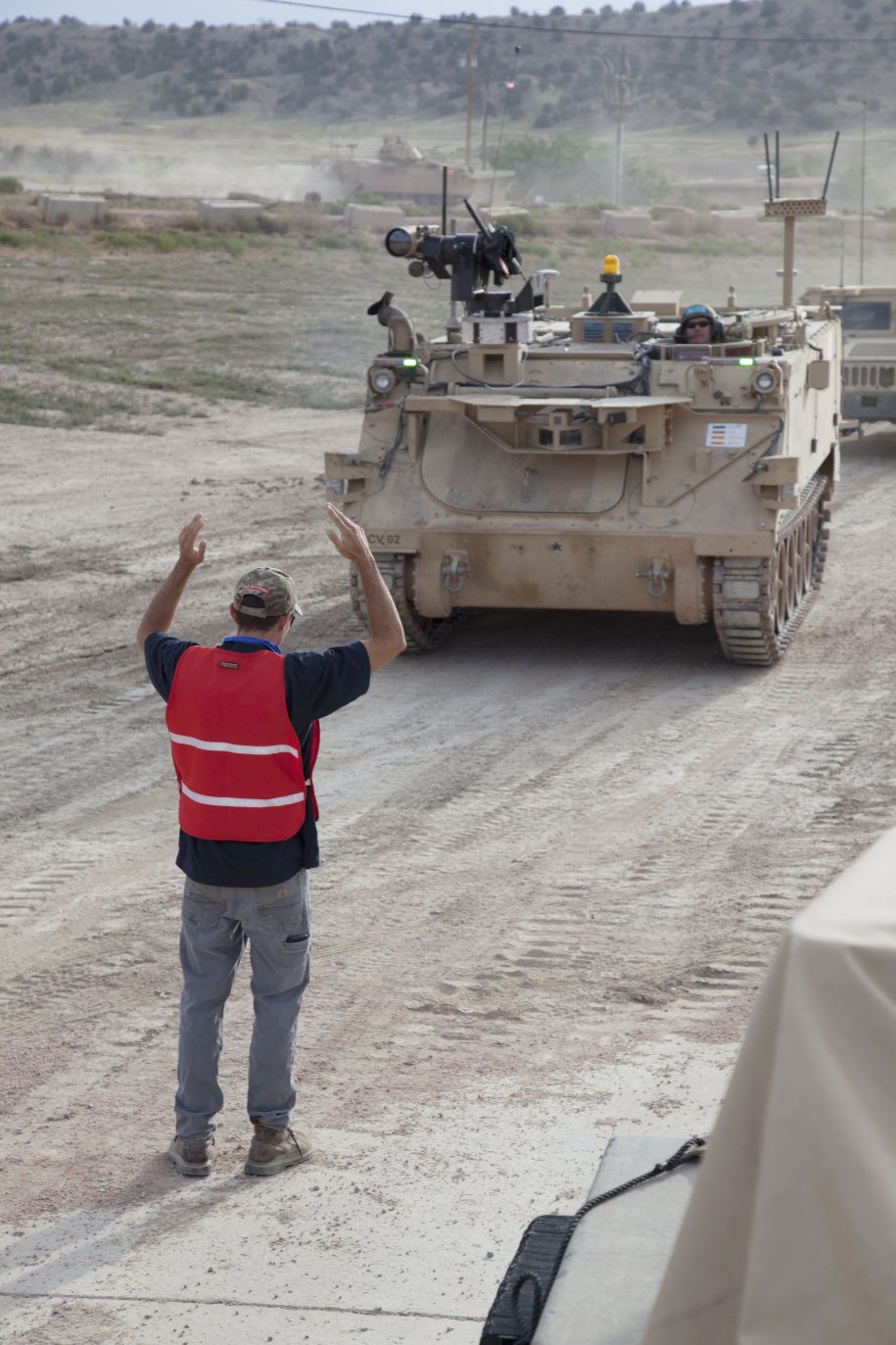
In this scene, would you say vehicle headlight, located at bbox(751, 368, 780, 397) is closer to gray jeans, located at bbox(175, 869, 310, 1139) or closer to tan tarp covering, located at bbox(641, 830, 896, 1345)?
gray jeans, located at bbox(175, 869, 310, 1139)

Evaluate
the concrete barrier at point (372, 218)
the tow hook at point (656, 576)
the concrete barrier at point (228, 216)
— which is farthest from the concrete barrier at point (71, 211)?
the tow hook at point (656, 576)

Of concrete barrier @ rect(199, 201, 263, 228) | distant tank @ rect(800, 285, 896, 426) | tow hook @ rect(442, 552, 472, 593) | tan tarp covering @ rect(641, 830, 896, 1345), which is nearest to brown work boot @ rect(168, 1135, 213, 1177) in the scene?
tan tarp covering @ rect(641, 830, 896, 1345)

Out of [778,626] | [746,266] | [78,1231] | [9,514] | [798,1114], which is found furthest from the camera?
[746,266]

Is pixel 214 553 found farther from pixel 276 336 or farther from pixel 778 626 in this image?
pixel 276 336

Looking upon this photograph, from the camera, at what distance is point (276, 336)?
27109 mm

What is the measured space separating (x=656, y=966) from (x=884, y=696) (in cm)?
427

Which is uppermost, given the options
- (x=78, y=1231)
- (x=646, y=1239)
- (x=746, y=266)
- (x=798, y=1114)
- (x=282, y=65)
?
(x=282, y=65)

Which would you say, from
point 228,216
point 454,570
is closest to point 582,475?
point 454,570

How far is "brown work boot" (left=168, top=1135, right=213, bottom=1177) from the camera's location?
4.79 metres

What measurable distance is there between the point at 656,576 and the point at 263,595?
5.94m

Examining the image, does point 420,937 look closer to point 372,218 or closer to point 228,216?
point 228,216

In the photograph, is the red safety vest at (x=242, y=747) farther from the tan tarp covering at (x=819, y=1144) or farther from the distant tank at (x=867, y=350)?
the distant tank at (x=867, y=350)

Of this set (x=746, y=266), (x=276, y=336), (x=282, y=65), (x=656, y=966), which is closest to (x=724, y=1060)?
(x=656, y=966)

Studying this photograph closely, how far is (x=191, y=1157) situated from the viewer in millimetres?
4805
